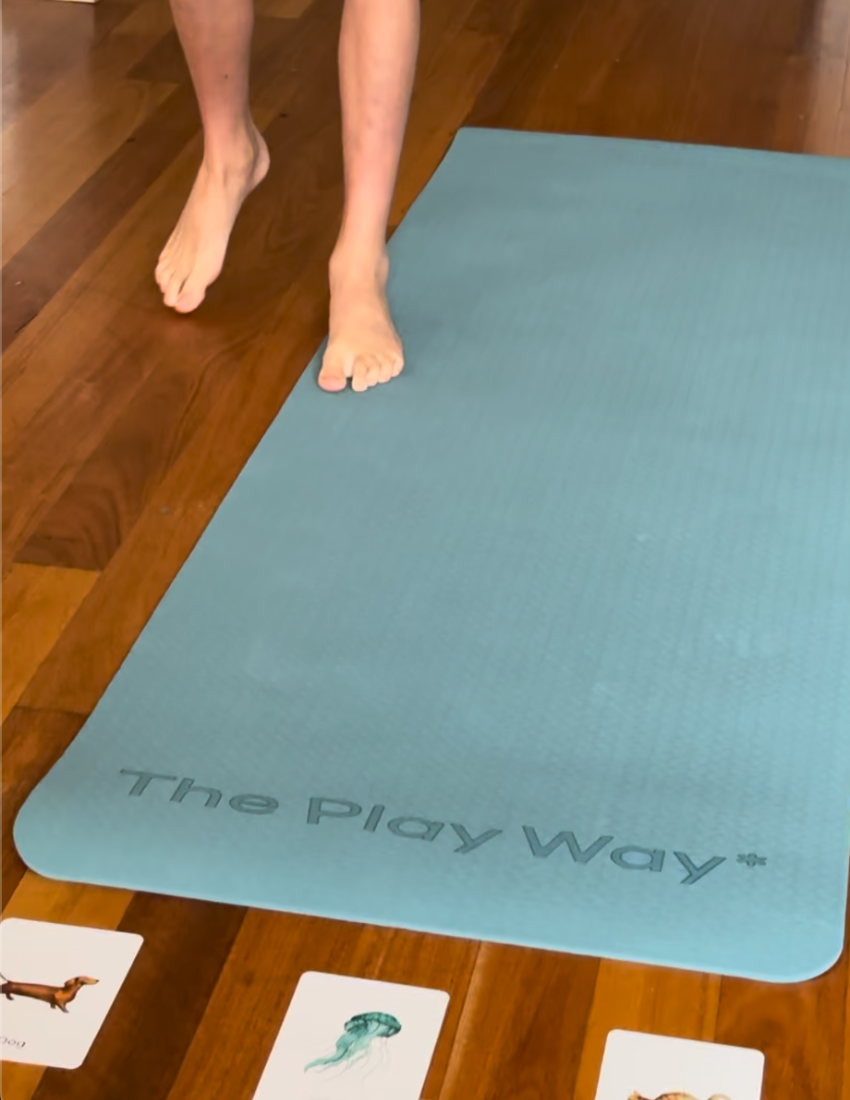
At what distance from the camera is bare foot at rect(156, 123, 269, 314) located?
81.5 inches

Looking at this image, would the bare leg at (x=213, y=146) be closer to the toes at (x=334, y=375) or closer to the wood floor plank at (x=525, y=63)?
the toes at (x=334, y=375)

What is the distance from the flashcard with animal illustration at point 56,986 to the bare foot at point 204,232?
1.06 metres

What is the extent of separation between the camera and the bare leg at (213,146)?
201 cm

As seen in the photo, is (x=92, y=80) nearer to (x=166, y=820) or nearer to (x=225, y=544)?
(x=225, y=544)

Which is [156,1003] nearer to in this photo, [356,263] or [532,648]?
[532,648]

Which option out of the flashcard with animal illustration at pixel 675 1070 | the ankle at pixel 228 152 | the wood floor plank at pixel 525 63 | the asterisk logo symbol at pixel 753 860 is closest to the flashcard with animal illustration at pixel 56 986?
the flashcard with animal illustration at pixel 675 1070

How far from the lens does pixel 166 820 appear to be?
50.1 inches

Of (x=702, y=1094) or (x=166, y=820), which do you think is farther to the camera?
(x=166, y=820)

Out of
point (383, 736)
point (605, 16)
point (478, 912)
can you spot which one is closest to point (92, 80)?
point (605, 16)

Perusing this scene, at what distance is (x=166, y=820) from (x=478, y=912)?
0.88 feet

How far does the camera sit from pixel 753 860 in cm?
122

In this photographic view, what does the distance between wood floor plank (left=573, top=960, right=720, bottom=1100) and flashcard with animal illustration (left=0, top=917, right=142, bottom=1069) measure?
35cm

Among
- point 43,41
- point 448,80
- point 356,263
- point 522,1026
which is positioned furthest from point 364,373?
point 43,41

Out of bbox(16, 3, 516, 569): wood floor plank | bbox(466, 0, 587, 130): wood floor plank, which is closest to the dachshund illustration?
bbox(16, 3, 516, 569): wood floor plank
